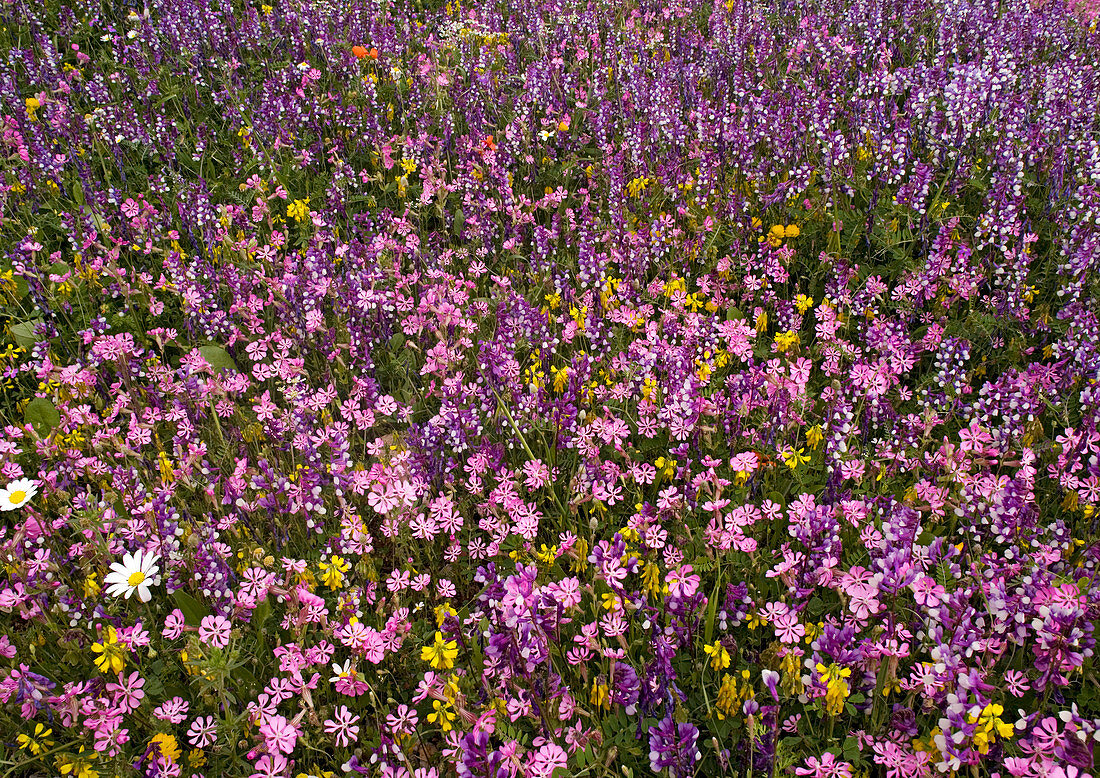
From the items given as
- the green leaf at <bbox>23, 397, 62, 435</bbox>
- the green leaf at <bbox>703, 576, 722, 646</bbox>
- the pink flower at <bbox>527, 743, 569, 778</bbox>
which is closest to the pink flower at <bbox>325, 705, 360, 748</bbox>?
the pink flower at <bbox>527, 743, 569, 778</bbox>

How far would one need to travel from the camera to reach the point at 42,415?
3.49m

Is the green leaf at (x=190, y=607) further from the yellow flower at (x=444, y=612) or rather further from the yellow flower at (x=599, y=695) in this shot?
the yellow flower at (x=599, y=695)

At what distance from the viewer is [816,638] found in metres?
2.18

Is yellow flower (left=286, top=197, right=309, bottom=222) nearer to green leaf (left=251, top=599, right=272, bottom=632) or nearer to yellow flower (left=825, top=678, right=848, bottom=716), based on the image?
green leaf (left=251, top=599, right=272, bottom=632)

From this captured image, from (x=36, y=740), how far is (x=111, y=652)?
0.39 m

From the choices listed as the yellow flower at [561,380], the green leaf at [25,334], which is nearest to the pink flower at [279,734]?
the yellow flower at [561,380]

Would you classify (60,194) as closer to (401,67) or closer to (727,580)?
(401,67)

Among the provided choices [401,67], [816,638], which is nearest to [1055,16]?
[401,67]

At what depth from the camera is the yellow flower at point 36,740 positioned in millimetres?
2246

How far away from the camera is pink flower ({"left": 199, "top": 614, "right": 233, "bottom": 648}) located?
2.36 meters

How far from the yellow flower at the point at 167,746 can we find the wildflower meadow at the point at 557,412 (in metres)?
0.02

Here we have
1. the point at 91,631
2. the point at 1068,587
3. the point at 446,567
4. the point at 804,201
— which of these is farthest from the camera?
the point at 804,201

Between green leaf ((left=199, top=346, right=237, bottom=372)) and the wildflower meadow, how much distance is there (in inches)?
0.6

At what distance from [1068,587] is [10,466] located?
3790 mm
